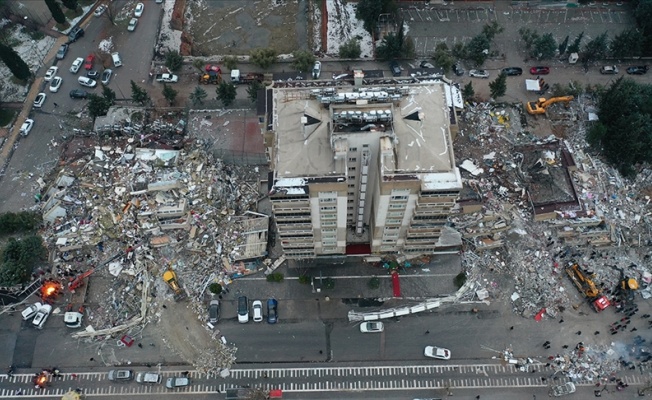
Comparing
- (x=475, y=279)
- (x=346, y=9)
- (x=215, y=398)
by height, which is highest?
(x=346, y=9)

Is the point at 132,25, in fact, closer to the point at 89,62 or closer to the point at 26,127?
the point at 89,62

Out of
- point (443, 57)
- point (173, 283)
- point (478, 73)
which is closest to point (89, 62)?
point (173, 283)

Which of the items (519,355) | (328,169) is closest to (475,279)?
(519,355)

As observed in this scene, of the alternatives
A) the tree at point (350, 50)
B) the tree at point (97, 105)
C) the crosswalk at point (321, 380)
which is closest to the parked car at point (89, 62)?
the tree at point (97, 105)

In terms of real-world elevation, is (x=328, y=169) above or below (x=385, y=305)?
above

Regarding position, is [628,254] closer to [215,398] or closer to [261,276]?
[261,276]

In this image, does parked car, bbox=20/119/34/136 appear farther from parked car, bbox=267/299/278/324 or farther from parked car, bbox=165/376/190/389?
parked car, bbox=267/299/278/324
